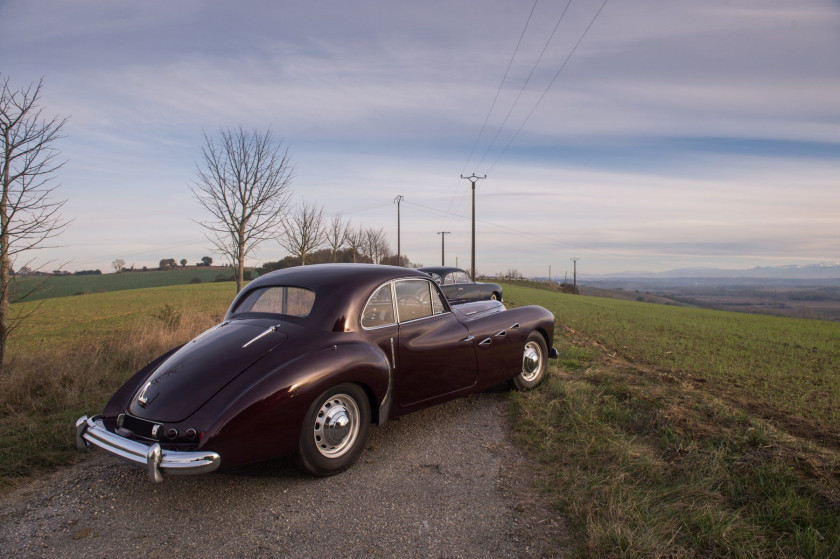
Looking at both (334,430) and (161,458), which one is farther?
(334,430)

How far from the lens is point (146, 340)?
8.02 m

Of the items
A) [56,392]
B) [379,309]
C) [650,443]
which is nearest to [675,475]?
[650,443]

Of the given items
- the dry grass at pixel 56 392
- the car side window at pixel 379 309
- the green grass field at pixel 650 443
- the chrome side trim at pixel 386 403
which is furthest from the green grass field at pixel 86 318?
the chrome side trim at pixel 386 403

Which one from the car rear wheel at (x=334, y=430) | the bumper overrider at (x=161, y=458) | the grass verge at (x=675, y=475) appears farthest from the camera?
the car rear wheel at (x=334, y=430)

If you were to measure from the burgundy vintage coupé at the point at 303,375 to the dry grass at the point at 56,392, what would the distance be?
2.58 ft

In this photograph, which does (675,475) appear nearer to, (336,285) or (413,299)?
(413,299)

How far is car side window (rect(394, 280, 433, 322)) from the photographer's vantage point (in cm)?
435

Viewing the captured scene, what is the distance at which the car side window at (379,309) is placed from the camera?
4027 mm

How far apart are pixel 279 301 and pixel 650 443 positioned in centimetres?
335

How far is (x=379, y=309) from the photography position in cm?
416

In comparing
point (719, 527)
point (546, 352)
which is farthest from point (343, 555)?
point (546, 352)

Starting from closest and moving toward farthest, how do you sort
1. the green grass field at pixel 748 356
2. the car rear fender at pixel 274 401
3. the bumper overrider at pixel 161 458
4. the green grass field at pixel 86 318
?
the bumper overrider at pixel 161 458 < the car rear fender at pixel 274 401 < the green grass field at pixel 748 356 < the green grass field at pixel 86 318

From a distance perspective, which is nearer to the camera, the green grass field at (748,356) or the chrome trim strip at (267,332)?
the chrome trim strip at (267,332)

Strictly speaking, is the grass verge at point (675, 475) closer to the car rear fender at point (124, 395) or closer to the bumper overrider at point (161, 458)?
the bumper overrider at point (161, 458)
